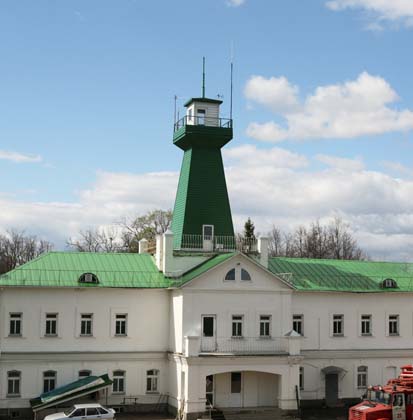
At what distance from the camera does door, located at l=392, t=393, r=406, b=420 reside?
31.0 meters

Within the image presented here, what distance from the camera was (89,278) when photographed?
125 feet

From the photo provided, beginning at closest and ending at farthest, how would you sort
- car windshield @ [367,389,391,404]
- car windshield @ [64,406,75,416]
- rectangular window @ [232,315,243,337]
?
car windshield @ [367,389,391,404], car windshield @ [64,406,75,416], rectangular window @ [232,315,243,337]

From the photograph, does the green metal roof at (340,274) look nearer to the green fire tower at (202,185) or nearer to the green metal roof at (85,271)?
the green fire tower at (202,185)

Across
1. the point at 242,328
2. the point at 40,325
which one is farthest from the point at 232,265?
the point at 40,325

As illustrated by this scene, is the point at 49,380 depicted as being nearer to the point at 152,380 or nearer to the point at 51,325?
the point at 51,325

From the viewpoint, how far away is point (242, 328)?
124ft

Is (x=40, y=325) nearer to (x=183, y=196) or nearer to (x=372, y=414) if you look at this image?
(x=183, y=196)

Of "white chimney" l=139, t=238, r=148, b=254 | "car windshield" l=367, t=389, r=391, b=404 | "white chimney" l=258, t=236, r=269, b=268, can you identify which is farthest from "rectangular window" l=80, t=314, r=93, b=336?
"car windshield" l=367, t=389, r=391, b=404

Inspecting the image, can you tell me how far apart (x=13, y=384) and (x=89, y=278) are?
612cm

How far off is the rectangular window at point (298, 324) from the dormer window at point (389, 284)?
5104 mm

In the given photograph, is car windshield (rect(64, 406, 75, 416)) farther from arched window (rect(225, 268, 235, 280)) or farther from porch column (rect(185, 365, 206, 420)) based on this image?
arched window (rect(225, 268, 235, 280))

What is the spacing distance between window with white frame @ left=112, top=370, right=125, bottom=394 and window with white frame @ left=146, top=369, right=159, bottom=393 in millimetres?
1254

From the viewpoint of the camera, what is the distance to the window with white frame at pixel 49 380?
122 feet

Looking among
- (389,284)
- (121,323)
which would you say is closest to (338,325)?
(389,284)
